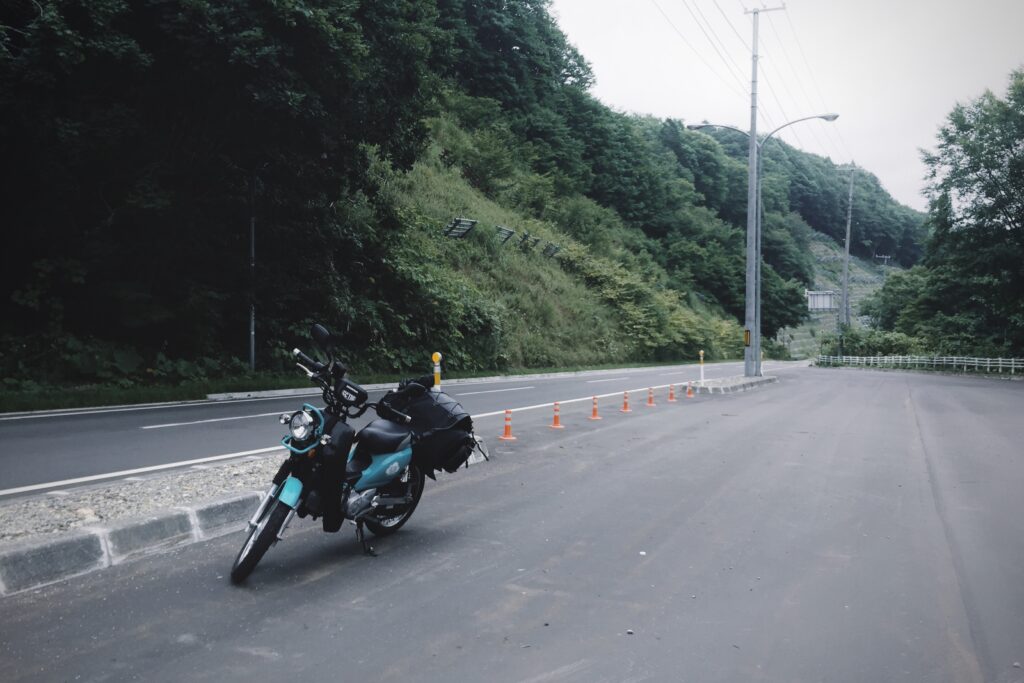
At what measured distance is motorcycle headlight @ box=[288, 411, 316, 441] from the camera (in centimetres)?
517

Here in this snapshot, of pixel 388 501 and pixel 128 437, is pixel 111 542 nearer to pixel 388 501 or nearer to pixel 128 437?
pixel 388 501

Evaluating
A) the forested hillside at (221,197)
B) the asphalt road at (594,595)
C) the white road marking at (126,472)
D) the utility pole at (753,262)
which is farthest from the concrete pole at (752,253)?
the white road marking at (126,472)

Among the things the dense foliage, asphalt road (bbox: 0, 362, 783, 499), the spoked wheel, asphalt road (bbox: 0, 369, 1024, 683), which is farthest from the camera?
the dense foliage

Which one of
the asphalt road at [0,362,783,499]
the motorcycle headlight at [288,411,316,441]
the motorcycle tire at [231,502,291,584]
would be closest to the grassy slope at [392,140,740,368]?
the asphalt road at [0,362,783,499]

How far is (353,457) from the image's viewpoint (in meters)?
5.83

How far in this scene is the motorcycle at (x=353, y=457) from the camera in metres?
5.17

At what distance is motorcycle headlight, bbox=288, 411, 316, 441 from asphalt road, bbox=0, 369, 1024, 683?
96 cm

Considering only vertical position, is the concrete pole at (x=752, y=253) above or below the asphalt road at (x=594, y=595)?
above

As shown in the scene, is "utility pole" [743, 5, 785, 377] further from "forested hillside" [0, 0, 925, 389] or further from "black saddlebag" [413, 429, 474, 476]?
"black saddlebag" [413, 429, 474, 476]

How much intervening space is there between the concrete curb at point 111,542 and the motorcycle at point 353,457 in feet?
2.41

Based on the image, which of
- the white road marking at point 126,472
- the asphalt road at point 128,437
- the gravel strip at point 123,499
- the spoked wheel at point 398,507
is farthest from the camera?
the asphalt road at point 128,437

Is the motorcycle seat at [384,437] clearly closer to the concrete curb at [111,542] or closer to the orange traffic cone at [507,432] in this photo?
the concrete curb at [111,542]

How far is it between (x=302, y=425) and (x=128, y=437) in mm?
7151

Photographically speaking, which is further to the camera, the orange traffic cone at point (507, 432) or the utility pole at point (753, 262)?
the utility pole at point (753, 262)
